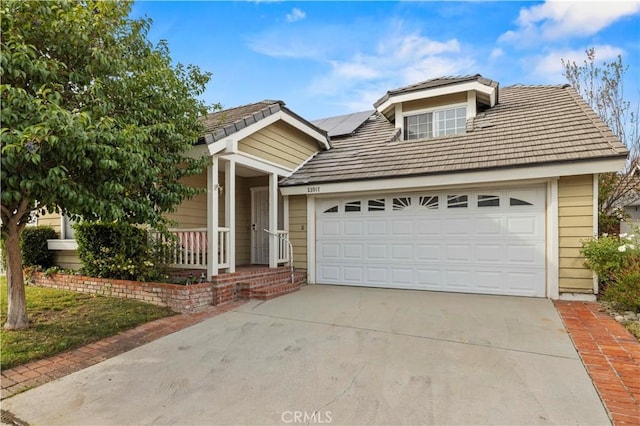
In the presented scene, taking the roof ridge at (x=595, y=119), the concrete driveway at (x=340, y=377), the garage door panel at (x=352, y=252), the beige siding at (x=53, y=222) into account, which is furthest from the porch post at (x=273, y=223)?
the roof ridge at (x=595, y=119)

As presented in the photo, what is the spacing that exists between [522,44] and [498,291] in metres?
7.68

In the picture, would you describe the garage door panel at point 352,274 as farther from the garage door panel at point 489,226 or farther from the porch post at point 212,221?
the porch post at point 212,221

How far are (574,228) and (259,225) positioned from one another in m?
7.83

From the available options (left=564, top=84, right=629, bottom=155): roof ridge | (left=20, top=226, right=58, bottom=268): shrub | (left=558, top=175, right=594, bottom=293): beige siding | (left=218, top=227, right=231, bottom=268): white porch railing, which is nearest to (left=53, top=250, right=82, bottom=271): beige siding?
(left=20, top=226, right=58, bottom=268): shrub

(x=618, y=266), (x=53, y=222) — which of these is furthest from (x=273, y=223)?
(x=618, y=266)

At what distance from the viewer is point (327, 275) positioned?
9031 mm

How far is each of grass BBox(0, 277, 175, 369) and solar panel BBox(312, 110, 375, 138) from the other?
7.84m

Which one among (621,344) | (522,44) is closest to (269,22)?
(522,44)

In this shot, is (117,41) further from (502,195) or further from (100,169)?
(502,195)

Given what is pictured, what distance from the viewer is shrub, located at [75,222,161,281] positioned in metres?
6.91

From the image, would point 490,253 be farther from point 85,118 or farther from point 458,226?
point 85,118

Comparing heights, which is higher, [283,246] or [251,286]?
[283,246]

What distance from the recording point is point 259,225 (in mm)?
10438

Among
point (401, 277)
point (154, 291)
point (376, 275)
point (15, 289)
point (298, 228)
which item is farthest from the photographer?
point (298, 228)
